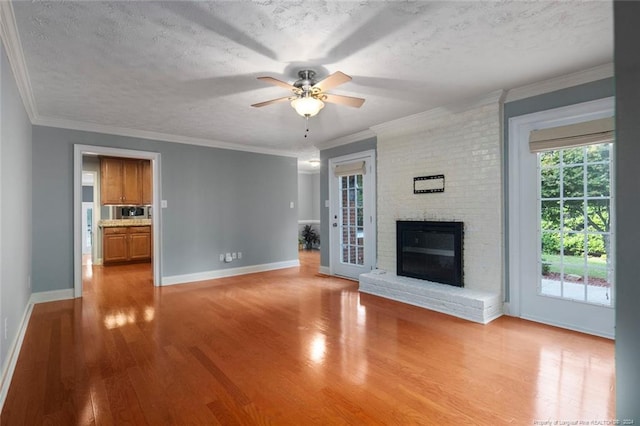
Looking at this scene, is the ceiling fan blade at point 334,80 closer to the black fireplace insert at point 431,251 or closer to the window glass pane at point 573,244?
the black fireplace insert at point 431,251

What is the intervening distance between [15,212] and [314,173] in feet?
27.6

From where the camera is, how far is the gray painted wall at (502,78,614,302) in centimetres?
289

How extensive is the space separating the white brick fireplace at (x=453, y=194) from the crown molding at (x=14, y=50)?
12.8 ft

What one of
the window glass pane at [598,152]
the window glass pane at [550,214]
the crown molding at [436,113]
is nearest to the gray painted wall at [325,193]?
the crown molding at [436,113]

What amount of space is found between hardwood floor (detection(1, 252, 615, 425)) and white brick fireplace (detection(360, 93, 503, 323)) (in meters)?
0.29

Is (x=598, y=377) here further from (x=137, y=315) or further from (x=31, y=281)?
(x=31, y=281)

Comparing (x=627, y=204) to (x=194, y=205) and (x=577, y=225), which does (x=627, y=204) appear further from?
(x=194, y=205)

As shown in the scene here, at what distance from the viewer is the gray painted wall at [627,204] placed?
2.60 feet

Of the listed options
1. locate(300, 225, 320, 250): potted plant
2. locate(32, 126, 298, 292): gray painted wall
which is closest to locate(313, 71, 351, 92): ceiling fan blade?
locate(32, 126, 298, 292): gray painted wall

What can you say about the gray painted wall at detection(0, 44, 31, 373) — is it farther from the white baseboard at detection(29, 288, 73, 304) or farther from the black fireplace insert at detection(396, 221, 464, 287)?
the black fireplace insert at detection(396, 221, 464, 287)

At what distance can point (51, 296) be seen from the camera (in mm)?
4270


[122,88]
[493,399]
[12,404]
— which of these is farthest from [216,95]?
[493,399]

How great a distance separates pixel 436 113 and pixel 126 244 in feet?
23.0

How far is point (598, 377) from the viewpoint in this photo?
2.21m
